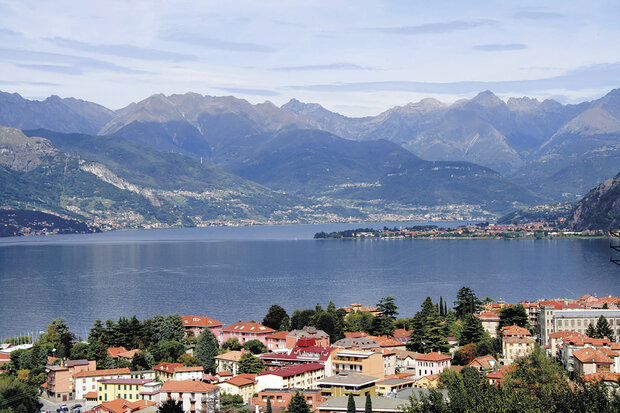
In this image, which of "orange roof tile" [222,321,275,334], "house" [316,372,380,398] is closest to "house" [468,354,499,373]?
"house" [316,372,380,398]

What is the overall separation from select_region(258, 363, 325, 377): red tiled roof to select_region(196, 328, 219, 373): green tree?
573cm

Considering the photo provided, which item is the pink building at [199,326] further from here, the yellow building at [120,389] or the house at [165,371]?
the yellow building at [120,389]

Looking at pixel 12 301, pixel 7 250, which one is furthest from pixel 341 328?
pixel 7 250

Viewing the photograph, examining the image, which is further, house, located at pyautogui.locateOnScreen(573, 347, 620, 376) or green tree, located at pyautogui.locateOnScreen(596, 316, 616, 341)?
green tree, located at pyautogui.locateOnScreen(596, 316, 616, 341)

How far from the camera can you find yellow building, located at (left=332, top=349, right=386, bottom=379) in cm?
4528

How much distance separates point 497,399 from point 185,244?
164 meters

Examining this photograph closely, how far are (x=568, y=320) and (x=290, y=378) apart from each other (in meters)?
19.6

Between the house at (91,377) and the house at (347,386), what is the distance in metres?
11.5

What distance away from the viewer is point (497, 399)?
31453 mm

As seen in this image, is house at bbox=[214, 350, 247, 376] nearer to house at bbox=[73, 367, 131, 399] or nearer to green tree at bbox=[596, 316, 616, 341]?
house at bbox=[73, 367, 131, 399]

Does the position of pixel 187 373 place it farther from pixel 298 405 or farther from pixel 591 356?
pixel 591 356

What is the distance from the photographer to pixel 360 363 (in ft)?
150

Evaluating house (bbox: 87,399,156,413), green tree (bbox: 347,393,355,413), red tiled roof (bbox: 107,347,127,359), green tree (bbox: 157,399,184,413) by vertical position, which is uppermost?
green tree (bbox: 347,393,355,413)

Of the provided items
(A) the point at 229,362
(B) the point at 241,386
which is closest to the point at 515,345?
(A) the point at 229,362
